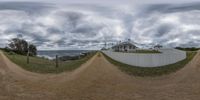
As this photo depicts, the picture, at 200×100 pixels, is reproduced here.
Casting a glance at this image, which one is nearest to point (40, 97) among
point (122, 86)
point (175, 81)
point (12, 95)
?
point (12, 95)

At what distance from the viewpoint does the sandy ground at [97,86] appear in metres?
16.4

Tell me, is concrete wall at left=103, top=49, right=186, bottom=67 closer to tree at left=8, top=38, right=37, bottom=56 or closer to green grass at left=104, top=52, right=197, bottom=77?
green grass at left=104, top=52, right=197, bottom=77

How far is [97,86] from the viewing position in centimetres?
1956

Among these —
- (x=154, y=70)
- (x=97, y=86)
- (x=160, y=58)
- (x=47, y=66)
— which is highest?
(x=160, y=58)

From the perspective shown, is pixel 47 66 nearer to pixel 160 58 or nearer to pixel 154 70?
pixel 154 70

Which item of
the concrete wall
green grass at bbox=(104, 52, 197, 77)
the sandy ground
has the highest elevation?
the concrete wall

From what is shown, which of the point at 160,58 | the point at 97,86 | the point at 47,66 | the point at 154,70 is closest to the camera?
the point at 97,86

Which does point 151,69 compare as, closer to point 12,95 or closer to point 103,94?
point 103,94

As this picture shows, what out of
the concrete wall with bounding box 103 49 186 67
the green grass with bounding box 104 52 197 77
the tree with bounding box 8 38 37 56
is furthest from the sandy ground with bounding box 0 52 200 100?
the tree with bounding box 8 38 37 56

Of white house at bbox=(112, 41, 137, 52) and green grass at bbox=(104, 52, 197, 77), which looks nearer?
green grass at bbox=(104, 52, 197, 77)

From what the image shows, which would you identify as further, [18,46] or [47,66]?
[18,46]

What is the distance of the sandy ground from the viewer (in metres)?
16.4

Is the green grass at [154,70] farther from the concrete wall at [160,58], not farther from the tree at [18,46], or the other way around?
the tree at [18,46]

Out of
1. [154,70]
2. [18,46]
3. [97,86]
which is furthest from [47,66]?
[18,46]
